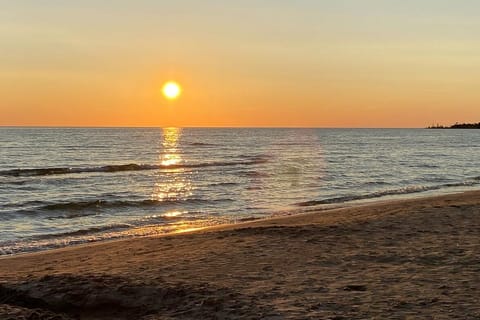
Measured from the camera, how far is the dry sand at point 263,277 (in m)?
6.10

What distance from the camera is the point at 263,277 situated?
7.46 meters

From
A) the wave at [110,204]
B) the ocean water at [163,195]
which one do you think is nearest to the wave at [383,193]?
the ocean water at [163,195]

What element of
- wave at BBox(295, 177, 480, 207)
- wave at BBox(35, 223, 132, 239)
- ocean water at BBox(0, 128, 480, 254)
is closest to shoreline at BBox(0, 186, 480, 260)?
ocean water at BBox(0, 128, 480, 254)

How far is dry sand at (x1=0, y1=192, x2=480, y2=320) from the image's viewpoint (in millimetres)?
6098

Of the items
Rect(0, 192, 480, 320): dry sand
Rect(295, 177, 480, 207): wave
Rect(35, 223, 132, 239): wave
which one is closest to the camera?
Rect(0, 192, 480, 320): dry sand

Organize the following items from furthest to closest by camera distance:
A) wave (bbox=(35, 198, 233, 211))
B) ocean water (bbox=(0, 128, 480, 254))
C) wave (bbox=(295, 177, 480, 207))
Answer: wave (bbox=(295, 177, 480, 207)) → wave (bbox=(35, 198, 233, 211)) → ocean water (bbox=(0, 128, 480, 254))

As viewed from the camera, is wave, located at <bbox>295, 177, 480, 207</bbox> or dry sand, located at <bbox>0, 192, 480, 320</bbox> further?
wave, located at <bbox>295, 177, 480, 207</bbox>

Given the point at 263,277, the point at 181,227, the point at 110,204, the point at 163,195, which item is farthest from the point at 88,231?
the point at 263,277

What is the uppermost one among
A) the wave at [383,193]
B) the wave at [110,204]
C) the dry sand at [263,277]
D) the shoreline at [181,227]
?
the dry sand at [263,277]

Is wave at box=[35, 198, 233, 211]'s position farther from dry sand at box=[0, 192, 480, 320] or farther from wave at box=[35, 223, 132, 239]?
dry sand at box=[0, 192, 480, 320]

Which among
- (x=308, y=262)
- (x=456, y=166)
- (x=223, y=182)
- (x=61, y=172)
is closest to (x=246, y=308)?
(x=308, y=262)

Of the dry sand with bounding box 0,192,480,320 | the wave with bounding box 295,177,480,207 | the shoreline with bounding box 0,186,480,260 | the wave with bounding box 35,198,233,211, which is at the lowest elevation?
the wave with bounding box 295,177,480,207

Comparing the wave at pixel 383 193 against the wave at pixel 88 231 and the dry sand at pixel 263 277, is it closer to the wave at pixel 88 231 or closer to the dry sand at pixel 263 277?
the wave at pixel 88 231

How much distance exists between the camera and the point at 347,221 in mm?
13055
